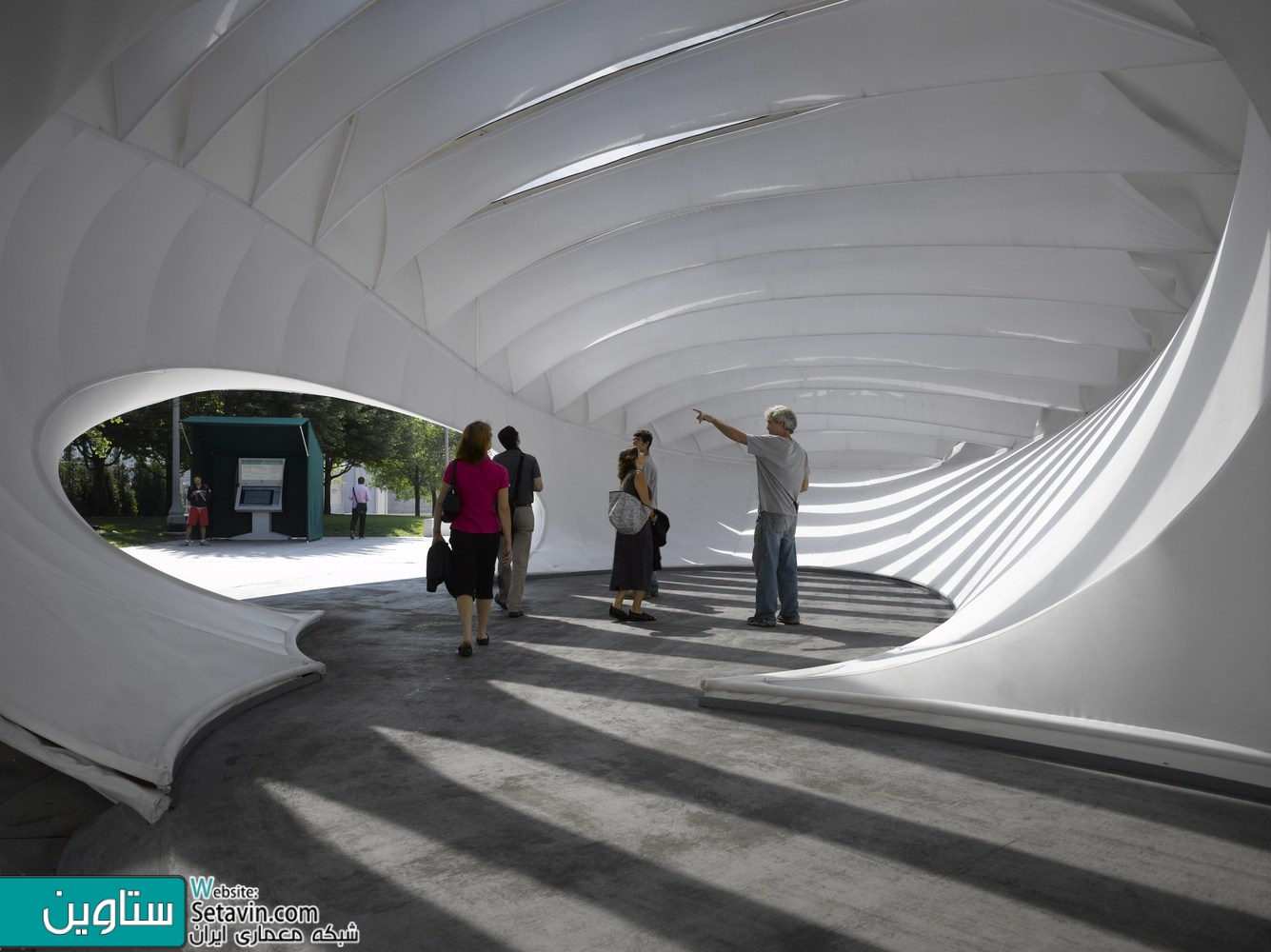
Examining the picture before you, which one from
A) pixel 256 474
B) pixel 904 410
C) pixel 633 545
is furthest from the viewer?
pixel 256 474

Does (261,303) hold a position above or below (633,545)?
above

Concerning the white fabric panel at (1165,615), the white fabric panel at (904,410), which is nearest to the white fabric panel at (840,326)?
the white fabric panel at (904,410)

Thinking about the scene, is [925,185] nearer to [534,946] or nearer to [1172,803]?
[1172,803]

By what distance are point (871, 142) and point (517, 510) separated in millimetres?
6083

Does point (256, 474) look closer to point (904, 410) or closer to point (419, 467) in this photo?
point (904, 410)

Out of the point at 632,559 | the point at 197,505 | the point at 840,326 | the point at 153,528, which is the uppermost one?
the point at 840,326

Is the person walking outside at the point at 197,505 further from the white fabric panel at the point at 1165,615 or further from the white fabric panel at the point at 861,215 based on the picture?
the white fabric panel at the point at 1165,615

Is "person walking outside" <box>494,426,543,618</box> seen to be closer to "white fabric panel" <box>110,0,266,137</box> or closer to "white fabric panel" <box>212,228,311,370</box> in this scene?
"white fabric panel" <box>212,228,311,370</box>

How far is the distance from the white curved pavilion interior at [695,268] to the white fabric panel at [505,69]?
38 mm

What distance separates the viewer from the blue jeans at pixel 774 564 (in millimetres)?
9602

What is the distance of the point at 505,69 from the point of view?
31.3ft

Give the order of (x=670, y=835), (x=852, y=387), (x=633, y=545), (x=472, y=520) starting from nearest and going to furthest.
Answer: (x=670, y=835)
(x=472, y=520)
(x=633, y=545)
(x=852, y=387)

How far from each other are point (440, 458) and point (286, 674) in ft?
171

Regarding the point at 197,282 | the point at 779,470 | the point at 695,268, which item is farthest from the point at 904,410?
the point at 197,282
